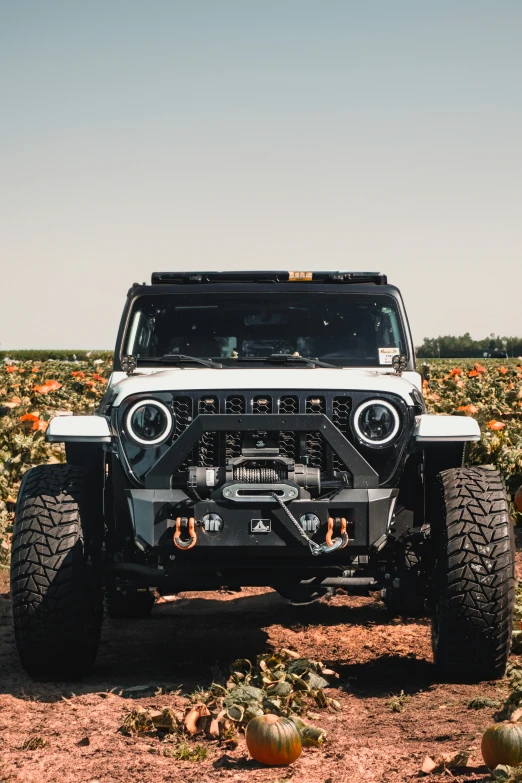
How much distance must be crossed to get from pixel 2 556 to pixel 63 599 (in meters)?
4.42

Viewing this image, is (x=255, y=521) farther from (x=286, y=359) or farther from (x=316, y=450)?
(x=286, y=359)

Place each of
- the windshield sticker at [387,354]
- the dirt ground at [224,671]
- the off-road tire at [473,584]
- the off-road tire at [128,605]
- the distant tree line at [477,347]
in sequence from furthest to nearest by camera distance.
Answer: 1. the distant tree line at [477,347]
2. the off-road tire at [128,605]
3. the windshield sticker at [387,354]
4. the off-road tire at [473,584]
5. the dirt ground at [224,671]

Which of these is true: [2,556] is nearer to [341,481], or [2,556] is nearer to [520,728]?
[341,481]

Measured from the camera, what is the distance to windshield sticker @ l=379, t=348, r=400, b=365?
690 cm

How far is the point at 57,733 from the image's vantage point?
4965 millimetres

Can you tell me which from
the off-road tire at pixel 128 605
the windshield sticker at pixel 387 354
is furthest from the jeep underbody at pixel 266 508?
the off-road tire at pixel 128 605

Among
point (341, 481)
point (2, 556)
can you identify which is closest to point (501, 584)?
point (341, 481)

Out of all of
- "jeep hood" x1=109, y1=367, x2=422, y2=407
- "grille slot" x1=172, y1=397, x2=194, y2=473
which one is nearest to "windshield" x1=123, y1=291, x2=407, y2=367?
"jeep hood" x1=109, y1=367, x2=422, y2=407

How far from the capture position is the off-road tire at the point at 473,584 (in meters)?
5.46

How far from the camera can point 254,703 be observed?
4.94 meters

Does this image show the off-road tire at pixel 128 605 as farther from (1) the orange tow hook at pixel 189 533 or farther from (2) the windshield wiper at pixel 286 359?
(1) the orange tow hook at pixel 189 533

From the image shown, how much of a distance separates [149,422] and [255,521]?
0.81 m

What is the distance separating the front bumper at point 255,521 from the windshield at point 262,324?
168cm

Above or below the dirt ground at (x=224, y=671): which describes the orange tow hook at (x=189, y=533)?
above
